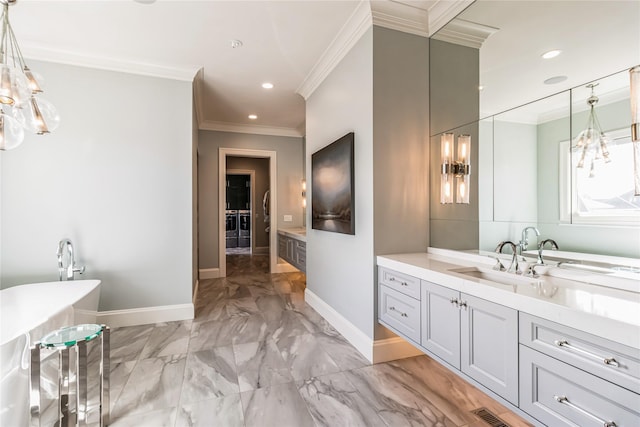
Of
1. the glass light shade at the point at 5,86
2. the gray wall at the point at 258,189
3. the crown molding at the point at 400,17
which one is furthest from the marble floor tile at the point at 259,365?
the gray wall at the point at 258,189

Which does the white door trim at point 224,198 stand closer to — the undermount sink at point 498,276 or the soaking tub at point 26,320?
the soaking tub at point 26,320

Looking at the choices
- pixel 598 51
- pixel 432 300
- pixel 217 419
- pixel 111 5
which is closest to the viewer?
pixel 598 51

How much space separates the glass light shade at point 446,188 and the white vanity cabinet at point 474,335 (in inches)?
33.1

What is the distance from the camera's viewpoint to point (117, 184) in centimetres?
321

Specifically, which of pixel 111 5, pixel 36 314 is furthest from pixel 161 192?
pixel 111 5

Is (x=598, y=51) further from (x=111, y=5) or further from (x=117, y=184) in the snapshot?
(x=117, y=184)

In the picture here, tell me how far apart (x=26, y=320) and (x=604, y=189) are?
406 centimetres

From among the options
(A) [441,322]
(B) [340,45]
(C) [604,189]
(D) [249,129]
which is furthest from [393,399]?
(D) [249,129]

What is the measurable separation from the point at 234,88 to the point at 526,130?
11.1 ft

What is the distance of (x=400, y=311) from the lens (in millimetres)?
2201

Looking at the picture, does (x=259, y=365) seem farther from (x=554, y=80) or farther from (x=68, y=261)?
(x=554, y=80)

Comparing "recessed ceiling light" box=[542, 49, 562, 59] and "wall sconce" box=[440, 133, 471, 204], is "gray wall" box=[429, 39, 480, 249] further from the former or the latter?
"recessed ceiling light" box=[542, 49, 562, 59]

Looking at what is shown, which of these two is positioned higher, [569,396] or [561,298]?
[561,298]

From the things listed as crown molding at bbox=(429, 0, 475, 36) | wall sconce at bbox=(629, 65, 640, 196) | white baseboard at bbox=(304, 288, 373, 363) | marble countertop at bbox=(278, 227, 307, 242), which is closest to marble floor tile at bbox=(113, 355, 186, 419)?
white baseboard at bbox=(304, 288, 373, 363)
